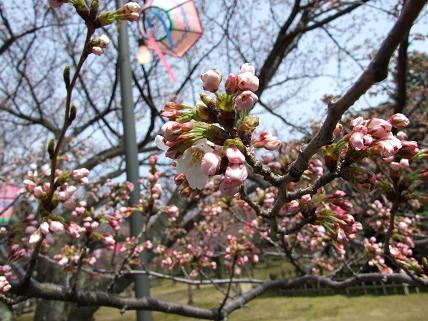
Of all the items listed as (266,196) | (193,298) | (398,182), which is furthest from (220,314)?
(193,298)

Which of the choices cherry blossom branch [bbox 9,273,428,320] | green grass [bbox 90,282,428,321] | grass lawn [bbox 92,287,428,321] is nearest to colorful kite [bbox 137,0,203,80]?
cherry blossom branch [bbox 9,273,428,320]

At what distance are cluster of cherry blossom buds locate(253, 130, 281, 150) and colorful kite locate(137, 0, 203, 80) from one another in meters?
3.41

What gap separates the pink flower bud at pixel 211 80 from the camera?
95 centimetres

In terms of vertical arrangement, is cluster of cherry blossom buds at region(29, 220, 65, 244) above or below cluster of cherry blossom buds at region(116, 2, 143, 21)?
below

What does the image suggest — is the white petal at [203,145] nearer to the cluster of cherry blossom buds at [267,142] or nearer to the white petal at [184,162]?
the white petal at [184,162]

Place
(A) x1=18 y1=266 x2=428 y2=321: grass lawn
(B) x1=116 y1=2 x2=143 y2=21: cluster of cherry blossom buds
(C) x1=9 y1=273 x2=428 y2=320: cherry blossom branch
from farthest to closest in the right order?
(A) x1=18 y1=266 x2=428 y2=321: grass lawn → (C) x1=9 y1=273 x2=428 y2=320: cherry blossom branch → (B) x1=116 y1=2 x2=143 y2=21: cluster of cherry blossom buds

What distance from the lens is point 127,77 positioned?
3.78 meters

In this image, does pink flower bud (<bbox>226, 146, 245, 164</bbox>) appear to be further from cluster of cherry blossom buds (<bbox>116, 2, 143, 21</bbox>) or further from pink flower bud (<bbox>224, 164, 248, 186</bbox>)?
cluster of cherry blossom buds (<bbox>116, 2, 143, 21</bbox>)

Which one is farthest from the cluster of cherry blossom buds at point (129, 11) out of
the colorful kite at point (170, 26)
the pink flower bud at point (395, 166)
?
the colorful kite at point (170, 26)

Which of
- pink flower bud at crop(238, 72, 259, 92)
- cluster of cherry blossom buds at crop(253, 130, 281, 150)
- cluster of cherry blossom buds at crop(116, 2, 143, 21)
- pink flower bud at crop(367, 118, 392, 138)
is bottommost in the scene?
pink flower bud at crop(367, 118, 392, 138)

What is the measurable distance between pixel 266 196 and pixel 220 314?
94cm

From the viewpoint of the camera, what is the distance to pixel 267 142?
104 cm

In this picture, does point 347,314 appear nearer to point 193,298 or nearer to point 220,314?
point 220,314

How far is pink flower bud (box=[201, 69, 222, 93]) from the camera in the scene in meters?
0.95
